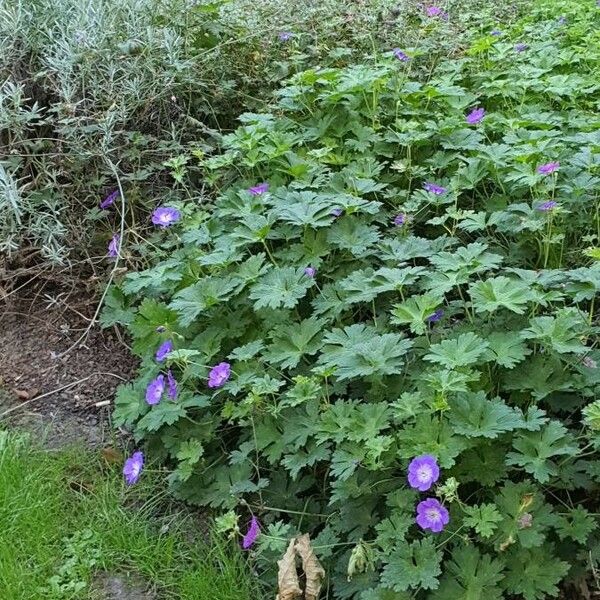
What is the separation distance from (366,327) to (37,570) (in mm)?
1146

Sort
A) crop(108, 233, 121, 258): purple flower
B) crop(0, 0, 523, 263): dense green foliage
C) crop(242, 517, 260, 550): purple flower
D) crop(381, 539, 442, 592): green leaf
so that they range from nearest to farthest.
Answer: crop(381, 539, 442, 592): green leaf < crop(242, 517, 260, 550): purple flower < crop(108, 233, 121, 258): purple flower < crop(0, 0, 523, 263): dense green foliage

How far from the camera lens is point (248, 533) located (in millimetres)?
2146

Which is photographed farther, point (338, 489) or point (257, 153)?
point (257, 153)

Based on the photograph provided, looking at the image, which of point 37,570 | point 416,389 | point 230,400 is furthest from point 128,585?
point 416,389

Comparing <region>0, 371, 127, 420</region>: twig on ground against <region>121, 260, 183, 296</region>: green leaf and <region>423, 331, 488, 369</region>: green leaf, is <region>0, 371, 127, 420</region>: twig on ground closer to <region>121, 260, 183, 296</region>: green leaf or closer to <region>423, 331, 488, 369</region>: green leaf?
<region>121, 260, 183, 296</region>: green leaf

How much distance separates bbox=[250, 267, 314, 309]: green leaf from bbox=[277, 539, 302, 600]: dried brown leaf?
0.71m

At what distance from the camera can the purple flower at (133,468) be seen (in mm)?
2432

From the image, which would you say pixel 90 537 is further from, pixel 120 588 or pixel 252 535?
pixel 252 535

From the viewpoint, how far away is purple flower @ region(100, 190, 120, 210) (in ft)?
10.5

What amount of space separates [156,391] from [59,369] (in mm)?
729

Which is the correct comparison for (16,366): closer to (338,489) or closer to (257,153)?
(257,153)

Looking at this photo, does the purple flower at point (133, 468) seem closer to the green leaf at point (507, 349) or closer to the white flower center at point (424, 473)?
the white flower center at point (424, 473)

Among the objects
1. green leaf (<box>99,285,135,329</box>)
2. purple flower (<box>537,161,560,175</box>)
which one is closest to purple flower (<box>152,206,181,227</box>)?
green leaf (<box>99,285,135,329</box>)

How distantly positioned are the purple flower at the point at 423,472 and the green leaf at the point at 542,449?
7.6 inches
